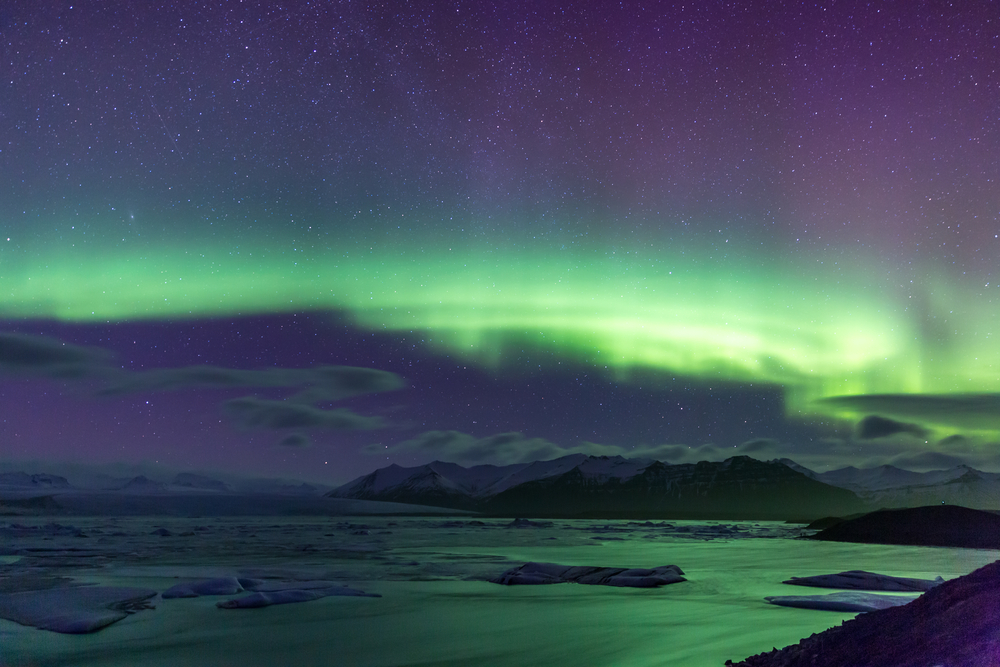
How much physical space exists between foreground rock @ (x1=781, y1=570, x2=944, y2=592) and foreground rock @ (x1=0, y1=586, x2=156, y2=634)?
2222cm

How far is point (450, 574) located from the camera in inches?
1190

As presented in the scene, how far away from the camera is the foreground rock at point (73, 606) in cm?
1688

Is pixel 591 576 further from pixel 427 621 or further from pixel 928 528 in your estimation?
pixel 928 528

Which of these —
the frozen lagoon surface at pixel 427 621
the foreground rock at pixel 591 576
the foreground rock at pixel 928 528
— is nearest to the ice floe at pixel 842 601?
the frozen lagoon surface at pixel 427 621

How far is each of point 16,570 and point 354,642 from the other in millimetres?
20861

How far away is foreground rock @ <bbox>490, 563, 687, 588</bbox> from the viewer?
27.1 meters

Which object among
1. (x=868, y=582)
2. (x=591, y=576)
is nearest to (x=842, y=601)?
(x=868, y=582)

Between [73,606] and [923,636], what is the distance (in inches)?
768

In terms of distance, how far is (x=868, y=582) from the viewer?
25484mm

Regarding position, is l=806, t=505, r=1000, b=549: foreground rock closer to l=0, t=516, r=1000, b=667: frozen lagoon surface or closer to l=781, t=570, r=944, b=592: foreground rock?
l=0, t=516, r=1000, b=667: frozen lagoon surface

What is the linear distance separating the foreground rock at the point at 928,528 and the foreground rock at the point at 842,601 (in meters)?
45.9

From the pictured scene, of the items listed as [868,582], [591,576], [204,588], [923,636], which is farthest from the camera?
[591,576]

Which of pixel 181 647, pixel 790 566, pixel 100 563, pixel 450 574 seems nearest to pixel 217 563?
pixel 100 563

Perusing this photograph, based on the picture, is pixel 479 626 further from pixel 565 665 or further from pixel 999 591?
pixel 999 591
